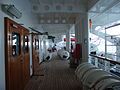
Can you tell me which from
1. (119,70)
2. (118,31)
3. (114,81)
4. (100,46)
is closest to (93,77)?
(114,81)

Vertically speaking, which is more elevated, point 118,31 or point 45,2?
point 45,2

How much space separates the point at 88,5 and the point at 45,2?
6.19 feet

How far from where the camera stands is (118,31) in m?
5.81

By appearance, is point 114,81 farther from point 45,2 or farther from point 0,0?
point 45,2

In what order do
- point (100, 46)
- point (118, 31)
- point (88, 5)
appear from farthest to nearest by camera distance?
point (100, 46) → point (88, 5) → point (118, 31)

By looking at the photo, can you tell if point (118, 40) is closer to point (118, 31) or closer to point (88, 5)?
point (118, 31)

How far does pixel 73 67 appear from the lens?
11109 mm

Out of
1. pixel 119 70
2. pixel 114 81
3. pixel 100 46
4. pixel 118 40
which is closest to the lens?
pixel 114 81

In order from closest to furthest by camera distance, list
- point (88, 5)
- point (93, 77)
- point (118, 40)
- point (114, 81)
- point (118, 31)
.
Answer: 1. point (114, 81)
2. point (93, 77)
3. point (118, 31)
4. point (118, 40)
5. point (88, 5)

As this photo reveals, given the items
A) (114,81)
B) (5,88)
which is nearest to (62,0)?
(5,88)

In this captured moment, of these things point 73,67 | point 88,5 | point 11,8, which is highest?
point 88,5

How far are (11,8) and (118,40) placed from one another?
378 cm

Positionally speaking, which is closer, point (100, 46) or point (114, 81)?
point (114, 81)

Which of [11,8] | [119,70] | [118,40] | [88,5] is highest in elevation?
[88,5]
